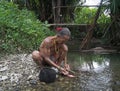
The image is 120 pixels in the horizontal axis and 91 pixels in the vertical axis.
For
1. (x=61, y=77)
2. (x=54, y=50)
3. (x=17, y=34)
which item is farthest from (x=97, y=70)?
(x=17, y=34)

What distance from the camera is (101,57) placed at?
8.76 m

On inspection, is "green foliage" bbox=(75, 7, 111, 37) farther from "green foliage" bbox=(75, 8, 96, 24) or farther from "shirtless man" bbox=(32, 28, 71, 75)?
"shirtless man" bbox=(32, 28, 71, 75)

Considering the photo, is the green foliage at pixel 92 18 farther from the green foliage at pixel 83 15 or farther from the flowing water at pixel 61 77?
the flowing water at pixel 61 77

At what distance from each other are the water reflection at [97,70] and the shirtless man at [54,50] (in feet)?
1.71

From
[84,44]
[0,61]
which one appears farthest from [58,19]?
[0,61]

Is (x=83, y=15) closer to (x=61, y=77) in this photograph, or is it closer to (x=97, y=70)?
(x=97, y=70)

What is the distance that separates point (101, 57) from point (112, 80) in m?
2.91

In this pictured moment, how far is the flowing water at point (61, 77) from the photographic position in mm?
5289

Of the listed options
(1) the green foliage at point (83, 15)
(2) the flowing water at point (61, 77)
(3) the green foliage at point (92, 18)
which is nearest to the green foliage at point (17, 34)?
(2) the flowing water at point (61, 77)

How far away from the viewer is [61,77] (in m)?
5.81

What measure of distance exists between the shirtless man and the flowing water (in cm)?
26

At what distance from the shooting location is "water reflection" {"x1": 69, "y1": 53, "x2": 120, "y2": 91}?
17.9 ft

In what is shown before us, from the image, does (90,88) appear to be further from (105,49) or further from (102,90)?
(105,49)

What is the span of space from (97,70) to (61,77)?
1.30 m
